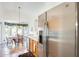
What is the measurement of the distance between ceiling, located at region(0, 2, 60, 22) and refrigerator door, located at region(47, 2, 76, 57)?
131mm

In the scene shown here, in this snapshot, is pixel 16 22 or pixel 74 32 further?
pixel 16 22

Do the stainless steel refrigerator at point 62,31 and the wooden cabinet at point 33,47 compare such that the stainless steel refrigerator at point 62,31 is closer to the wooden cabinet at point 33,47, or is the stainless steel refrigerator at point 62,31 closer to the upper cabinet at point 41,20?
the upper cabinet at point 41,20

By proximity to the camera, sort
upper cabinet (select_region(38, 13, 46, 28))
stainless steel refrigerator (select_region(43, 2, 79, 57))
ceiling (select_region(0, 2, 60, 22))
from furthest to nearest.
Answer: upper cabinet (select_region(38, 13, 46, 28)), ceiling (select_region(0, 2, 60, 22)), stainless steel refrigerator (select_region(43, 2, 79, 57))

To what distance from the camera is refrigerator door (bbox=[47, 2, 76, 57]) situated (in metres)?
1.16

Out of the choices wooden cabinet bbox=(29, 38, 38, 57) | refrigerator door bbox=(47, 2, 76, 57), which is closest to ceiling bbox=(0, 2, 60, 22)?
refrigerator door bbox=(47, 2, 76, 57)

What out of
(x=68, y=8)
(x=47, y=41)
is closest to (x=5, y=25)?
(x=47, y=41)

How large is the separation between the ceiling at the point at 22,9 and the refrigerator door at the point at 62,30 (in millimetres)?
131

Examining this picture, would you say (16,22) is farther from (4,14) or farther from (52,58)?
(52,58)

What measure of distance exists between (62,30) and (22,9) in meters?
0.49

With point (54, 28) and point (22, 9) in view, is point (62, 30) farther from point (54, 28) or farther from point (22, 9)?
point (22, 9)

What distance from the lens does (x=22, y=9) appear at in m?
1.36

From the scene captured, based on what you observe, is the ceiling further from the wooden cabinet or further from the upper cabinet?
the wooden cabinet

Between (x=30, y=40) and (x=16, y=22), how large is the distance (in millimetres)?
257

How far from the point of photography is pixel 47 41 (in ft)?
5.04
